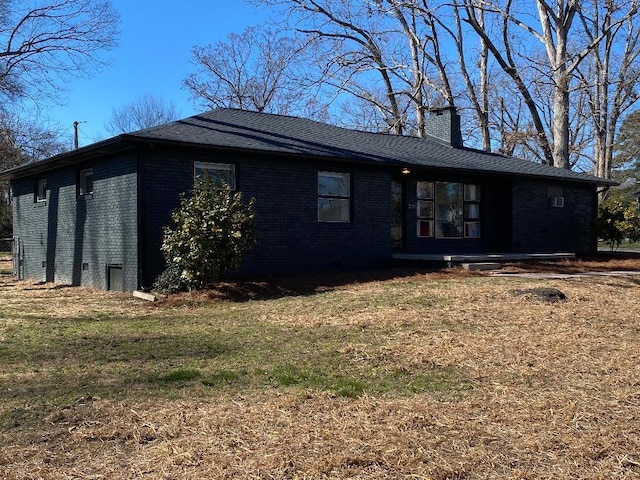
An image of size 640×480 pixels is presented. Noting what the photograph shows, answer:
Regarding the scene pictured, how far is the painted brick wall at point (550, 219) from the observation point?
17328mm

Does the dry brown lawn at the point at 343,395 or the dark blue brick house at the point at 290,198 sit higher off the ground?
the dark blue brick house at the point at 290,198

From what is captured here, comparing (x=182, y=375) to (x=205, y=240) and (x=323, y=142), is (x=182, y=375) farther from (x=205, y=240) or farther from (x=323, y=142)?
(x=323, y=142)

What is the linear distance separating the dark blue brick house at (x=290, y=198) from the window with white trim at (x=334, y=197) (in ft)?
0.08

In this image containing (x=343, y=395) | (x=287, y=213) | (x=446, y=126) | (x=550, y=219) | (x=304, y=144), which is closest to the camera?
(x=343, y=395)

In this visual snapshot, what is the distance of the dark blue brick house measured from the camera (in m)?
11.3

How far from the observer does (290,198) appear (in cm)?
1282

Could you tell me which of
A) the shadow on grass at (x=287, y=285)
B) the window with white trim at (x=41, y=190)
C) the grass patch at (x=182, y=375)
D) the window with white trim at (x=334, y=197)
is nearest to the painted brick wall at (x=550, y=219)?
the shadow on grass at (x=287, y=285)

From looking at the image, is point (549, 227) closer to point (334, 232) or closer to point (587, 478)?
point (334, 232)

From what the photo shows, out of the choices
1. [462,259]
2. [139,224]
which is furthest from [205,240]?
[462,259]

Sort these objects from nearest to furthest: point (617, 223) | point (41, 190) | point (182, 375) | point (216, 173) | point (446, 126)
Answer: point (182, 375) < point (216, 173) < point (41, 190) < point (617, 223) < point (446, 126)

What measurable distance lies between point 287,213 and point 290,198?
0.34 metres

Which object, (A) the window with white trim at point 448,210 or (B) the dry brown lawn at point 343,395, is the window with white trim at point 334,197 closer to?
(A) the window with white trim at point 448,210

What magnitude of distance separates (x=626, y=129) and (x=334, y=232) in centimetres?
4563

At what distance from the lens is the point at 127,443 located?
137 inches
